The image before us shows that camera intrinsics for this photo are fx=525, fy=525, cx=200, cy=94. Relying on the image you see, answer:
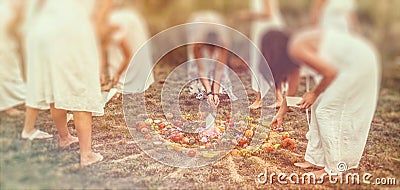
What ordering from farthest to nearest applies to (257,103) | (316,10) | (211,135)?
(211,135) < (257,103) < (316,10)

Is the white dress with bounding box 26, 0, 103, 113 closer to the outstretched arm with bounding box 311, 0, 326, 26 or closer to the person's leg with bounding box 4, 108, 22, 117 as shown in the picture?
the person's leg with bounding box 4, 108, 22, 117

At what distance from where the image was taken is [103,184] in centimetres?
283

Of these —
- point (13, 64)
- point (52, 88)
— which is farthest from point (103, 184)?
point (13, 64)

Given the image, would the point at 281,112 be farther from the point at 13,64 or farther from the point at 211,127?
the point at 13,64

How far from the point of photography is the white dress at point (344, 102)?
239 cm

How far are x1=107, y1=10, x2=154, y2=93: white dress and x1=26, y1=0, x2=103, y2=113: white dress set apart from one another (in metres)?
0.09

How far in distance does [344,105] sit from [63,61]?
4.55 ft

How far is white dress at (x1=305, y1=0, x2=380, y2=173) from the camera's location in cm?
239

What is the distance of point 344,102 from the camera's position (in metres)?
2.61

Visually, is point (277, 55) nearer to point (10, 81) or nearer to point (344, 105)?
point (344, 105)

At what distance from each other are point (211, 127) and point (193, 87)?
0.91 ft

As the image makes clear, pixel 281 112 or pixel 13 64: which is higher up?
pixel 13 64

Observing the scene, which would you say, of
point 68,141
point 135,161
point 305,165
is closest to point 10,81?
Answer: point 68,141

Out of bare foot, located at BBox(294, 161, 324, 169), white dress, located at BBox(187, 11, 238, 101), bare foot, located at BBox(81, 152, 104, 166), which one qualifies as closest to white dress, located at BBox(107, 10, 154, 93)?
white dress, located at BBox(187, 11, 238, 101)
